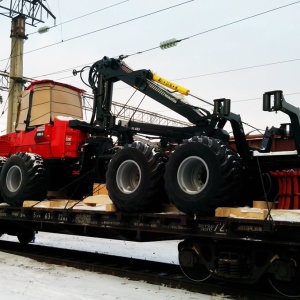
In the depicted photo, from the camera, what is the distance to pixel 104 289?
6.53 meters

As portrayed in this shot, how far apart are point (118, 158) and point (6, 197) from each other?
11.1 ft

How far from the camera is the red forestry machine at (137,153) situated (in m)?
6.26

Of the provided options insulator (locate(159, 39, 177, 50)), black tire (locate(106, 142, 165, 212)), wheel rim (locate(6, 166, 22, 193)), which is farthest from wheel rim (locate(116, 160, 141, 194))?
insulator (locate(159, 39, 177, 50))

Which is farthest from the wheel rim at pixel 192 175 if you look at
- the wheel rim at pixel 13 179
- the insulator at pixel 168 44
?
the insulator at pixel 168 44

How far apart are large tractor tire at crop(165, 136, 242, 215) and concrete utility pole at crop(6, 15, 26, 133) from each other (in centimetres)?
1608

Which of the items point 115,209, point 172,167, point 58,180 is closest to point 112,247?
point 58,180

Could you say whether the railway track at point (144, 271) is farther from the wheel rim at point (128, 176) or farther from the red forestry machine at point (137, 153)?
the wheel rim at point (128, 176)

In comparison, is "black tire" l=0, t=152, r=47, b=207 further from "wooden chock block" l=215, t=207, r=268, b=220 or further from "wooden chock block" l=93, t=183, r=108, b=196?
"wooden chock block" l=215, t=207, r=268, b=220

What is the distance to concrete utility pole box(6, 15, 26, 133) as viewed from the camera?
21.8 metres

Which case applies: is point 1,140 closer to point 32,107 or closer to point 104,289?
point 32,107

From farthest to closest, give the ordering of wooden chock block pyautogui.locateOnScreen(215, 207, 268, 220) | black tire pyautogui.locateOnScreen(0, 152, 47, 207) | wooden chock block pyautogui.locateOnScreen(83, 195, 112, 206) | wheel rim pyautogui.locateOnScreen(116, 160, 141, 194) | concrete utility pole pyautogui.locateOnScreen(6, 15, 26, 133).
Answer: concrete utility pole pyautogui.locateOnScreen(6, 15, 26, 133) → black tire pyautogui.locateOnScreen(0, 152, 47, 207) → wooden chock block pyautogui.locateOnScreen(83, 195, 112, 206) → wheel rim pyautogui.locateOnScreen(116, 160, 141, 194) → wooden chock block pyautogui.locateOnScreen(215, 207, 268, 220)

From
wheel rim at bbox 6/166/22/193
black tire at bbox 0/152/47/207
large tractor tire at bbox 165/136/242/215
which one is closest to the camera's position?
large tractor tire at bbox 165/136/242/215

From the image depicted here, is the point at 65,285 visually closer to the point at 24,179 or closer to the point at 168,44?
the point at 24,179

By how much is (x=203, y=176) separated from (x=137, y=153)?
1.14 meters
